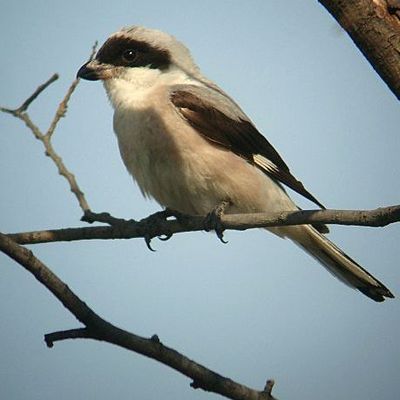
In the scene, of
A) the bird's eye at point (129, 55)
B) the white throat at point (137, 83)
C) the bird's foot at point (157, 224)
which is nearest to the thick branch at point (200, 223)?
the bird's foot at point (157, 224)

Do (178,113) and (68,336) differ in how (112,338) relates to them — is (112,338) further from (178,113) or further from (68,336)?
(178,113)

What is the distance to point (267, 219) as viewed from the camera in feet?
10.3

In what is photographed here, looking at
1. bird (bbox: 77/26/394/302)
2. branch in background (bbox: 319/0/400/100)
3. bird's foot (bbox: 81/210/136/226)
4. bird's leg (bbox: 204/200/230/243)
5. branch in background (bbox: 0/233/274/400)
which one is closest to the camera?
branch in background (bbox: 319/0/400/100)

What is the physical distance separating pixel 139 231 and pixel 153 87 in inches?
52.7

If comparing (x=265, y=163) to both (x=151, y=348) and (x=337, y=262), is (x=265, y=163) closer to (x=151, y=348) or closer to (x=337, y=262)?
(x=337, y=262)

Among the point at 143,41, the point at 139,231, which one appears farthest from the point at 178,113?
the point at 139,231

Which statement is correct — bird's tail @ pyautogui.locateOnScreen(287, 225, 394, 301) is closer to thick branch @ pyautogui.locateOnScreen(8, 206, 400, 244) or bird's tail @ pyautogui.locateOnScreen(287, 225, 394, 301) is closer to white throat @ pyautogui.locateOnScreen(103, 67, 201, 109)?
thick branch @ pyautogui.locateOnScreen(8, 206, 400, 244)

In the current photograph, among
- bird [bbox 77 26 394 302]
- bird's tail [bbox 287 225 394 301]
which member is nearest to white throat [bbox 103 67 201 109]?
bird [bbox 77 26 394 302]

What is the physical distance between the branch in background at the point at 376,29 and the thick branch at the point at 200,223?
547 millimetres

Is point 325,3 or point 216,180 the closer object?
point 325,3

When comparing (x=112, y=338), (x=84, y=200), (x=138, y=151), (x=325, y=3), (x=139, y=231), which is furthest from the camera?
(x=138, y=151)

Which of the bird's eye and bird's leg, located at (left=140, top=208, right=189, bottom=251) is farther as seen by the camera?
the bird's eye

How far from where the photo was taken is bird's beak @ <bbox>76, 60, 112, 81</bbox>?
4730 mm

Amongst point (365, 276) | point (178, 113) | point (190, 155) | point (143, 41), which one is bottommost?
point (365, 276)
